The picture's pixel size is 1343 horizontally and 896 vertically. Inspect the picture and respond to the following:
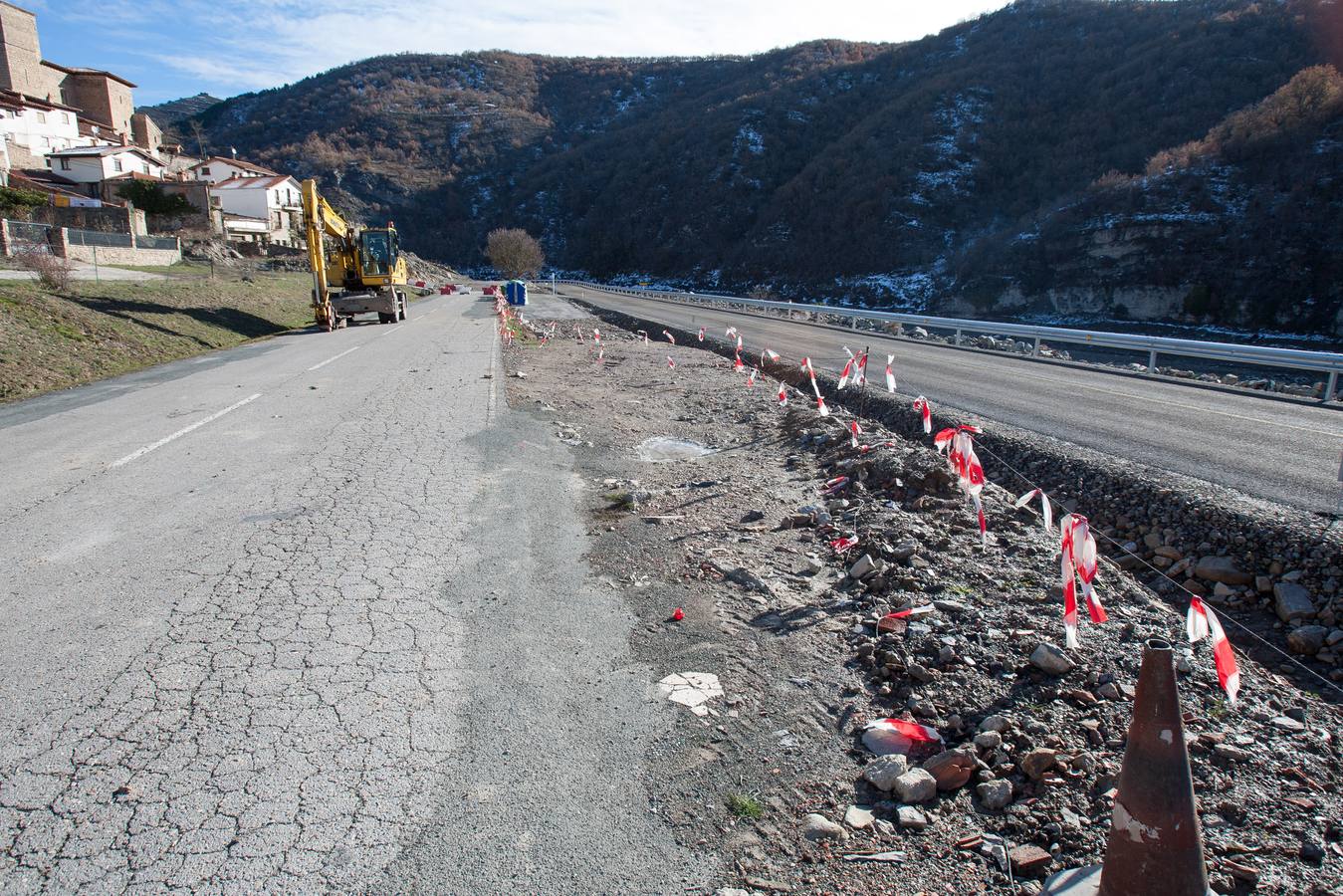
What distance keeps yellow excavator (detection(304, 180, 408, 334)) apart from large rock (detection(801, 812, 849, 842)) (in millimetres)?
24844

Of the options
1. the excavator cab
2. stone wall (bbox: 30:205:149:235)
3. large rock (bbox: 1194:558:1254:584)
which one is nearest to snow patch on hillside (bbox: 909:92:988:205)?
the excavator cab

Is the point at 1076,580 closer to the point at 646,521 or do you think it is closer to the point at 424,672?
the point at 646,521

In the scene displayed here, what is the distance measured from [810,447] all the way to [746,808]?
676 centimetres

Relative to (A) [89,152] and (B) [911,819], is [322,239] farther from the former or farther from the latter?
(A) [89,152]

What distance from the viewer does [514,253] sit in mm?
81625

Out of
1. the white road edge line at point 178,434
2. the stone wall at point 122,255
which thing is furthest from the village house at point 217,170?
the white road edge line at point 178,434

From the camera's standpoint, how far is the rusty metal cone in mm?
2283

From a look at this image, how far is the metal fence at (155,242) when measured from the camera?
3694 cm

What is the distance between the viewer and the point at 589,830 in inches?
113

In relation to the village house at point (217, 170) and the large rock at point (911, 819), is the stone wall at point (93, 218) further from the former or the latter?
the large rock at point (911, 819)

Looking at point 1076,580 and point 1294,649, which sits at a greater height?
point 1076,580

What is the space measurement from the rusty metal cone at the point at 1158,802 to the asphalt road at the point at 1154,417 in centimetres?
562

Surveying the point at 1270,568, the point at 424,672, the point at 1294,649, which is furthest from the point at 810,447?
the point at 424,672

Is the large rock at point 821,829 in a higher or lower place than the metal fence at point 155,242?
lower
